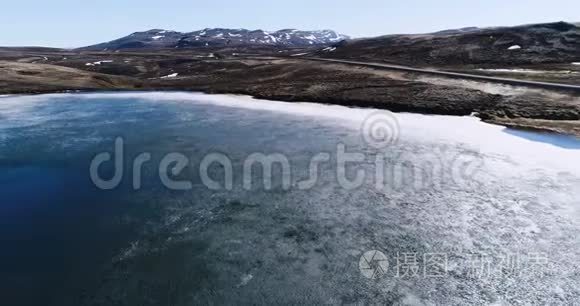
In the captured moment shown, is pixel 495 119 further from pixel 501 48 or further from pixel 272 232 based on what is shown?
pixel 501 48

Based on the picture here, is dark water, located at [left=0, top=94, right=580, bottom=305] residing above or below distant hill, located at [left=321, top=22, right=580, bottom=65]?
below

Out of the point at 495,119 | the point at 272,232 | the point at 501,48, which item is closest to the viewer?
the point at 272,232

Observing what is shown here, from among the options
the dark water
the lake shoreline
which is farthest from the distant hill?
the dark water

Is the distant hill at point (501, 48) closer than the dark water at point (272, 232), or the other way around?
the dark water at point (272, 232)

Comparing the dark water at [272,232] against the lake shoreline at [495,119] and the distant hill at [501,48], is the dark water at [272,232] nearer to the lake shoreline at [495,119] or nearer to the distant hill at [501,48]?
the lake shoreline at [495,119]

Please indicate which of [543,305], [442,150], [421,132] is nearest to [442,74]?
[421,132]

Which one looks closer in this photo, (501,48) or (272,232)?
(272,232)

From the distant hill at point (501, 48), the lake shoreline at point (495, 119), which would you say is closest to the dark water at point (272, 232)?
the lake shoreline at point (495, 119)

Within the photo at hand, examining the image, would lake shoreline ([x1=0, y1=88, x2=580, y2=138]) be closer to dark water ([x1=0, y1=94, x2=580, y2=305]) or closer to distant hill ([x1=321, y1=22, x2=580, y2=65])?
dark water ([x1=0, y1=94, x2=580, y2=305])

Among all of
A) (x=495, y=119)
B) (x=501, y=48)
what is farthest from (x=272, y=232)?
(x=501, y=48)
